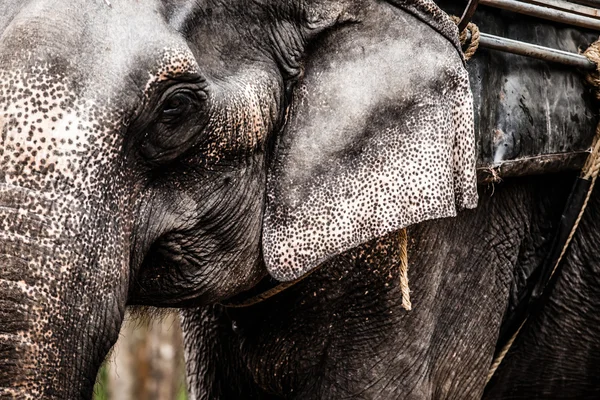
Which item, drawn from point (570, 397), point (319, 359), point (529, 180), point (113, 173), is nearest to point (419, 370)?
point (319, 359)

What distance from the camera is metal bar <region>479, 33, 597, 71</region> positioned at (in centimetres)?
252

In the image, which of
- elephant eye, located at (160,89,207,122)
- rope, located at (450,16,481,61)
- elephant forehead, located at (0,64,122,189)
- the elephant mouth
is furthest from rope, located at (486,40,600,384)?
elephant forehead, located at (0,64,122,189)

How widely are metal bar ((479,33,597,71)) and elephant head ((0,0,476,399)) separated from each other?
0.32 m

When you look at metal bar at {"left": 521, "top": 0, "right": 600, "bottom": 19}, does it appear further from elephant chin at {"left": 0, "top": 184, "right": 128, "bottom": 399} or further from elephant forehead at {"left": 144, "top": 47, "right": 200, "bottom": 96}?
elephant chin at {"left": 0, "top": 184, "right": 128, "bottom": 399}

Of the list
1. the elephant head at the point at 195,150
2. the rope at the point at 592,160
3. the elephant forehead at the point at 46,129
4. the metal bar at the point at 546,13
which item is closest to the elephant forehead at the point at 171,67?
the elephant head at the point at 195,150

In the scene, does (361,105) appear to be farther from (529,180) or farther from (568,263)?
(568,263)

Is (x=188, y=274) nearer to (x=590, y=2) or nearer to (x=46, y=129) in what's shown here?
(x=46, y=129)

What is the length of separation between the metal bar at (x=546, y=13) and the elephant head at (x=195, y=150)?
1.22 ft

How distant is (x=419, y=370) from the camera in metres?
2.53

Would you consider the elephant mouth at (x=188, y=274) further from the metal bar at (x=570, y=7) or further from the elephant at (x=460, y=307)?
the metal bar at (x=570, y=7)

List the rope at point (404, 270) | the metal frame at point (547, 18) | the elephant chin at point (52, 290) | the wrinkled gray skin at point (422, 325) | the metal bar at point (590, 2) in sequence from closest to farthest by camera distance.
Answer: the elephant chin at point (52, 290) → the rope at point (404, 270) → the wrinkled gray skin at point (422, 325) → the metal frame at point (547, 18) → the metal bar at point (590, 2)

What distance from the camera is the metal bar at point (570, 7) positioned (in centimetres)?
268

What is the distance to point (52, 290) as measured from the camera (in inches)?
67.0

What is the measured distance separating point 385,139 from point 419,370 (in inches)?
24.6
